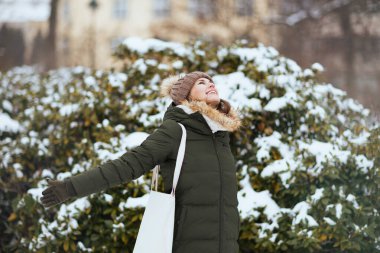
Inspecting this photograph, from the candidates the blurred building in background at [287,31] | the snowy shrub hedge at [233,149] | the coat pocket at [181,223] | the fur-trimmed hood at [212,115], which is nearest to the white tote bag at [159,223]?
the coat pocket at [181,223]

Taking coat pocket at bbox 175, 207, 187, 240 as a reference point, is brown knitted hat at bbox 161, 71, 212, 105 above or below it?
above

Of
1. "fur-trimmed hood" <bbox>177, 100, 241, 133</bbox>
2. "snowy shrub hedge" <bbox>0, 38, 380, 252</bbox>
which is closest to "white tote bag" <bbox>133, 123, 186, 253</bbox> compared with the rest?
"fur-trimmed hood" <bbox>177, 100, 241, 133</bbox>

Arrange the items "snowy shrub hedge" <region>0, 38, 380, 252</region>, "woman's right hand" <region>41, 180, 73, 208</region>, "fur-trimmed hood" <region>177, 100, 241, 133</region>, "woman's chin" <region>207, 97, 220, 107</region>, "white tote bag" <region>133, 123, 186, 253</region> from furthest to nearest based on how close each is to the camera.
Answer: "snowy shrub hedge" <region>0, 38, 380, 252</region>
"woman's chin" <region>207, 97, 220, 107</region>
"fur-trimmed hood" <region>177, 100, 241, 133</region>
"white tote bag" <region>133, 123, 186, 253</region>
"woman's right hand" <region>41, 180, 73, 208</region>

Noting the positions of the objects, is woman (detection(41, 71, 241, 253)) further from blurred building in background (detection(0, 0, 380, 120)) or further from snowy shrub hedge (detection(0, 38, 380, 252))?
blurred building in background (detection(0, 0, 380, 120))

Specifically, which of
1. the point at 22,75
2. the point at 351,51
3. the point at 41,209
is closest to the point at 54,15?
the point at 351,51

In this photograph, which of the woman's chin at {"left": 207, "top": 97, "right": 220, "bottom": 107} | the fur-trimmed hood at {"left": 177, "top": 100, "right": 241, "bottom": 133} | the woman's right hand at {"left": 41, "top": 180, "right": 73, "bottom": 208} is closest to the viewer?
the woman's right hand at {"left": 41, "top": 180, "right": 73, "bottom": 208}

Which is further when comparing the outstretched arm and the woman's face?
the woman's face

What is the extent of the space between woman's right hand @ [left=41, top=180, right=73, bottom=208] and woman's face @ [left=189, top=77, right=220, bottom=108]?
3.26 ft

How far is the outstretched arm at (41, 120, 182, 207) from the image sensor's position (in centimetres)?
308

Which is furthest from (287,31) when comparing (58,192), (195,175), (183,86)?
(58,192)

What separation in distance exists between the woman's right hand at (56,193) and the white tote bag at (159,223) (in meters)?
0.47

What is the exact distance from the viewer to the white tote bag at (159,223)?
10.6 feet

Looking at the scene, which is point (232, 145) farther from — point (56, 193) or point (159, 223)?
point (56, 193)

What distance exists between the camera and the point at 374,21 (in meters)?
20.0
